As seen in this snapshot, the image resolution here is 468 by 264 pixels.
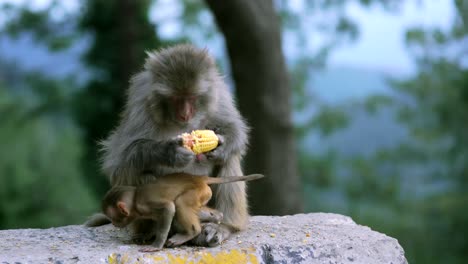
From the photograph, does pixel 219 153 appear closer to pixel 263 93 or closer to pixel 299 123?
pixel 263 93

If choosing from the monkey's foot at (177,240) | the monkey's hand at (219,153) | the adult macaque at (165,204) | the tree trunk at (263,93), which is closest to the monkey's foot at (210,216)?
the adult macaque at (165,204)

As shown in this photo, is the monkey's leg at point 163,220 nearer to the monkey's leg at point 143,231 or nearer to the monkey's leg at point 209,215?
the monkey's leg at point 143,231

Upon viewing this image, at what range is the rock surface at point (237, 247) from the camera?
4.56m

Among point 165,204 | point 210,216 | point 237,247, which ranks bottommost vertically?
point 237,247

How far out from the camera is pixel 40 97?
1484cm

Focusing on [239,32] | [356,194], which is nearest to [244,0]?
[239,32]

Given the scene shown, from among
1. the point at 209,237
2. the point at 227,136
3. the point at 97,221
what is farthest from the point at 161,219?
the point at 97,221

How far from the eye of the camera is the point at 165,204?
4602 millimetres

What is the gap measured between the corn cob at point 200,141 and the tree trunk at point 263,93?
4251mm

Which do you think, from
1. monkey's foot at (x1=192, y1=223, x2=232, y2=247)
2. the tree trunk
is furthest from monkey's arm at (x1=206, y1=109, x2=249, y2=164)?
the tree trunk

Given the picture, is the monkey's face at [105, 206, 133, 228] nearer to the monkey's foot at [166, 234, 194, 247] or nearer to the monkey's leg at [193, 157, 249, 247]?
the monkey's foot at [166, 234, 194, 247]

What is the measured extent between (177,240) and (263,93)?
4.75 meters

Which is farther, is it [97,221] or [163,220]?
[97,221]

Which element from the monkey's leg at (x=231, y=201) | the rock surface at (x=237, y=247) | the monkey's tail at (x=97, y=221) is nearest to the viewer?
the rock surface at (x=237, y=247)
